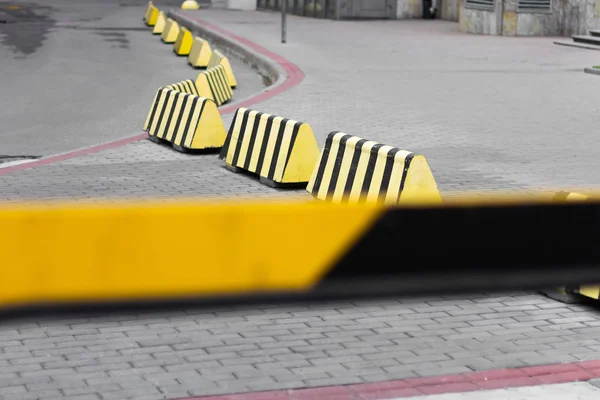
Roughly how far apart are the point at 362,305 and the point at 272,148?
4353 millimetres

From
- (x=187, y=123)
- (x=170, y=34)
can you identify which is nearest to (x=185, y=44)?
(x=170, y=34)

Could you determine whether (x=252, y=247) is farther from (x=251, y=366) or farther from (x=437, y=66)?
(x=437, y=66)

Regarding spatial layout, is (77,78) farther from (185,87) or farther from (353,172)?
(353,172)

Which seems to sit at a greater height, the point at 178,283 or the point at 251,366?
the point at 178,283

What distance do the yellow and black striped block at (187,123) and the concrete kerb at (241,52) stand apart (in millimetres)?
5081

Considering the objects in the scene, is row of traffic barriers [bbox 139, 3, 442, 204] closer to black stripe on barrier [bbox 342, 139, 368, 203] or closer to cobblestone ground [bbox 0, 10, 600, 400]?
black stripe on barrier [bbox 342, 139, 368, 203]

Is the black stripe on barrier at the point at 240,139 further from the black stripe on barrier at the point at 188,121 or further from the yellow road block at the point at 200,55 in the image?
the yellow road block at the point at 200,55

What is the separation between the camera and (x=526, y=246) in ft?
10.0

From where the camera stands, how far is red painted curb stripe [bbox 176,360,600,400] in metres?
5.74

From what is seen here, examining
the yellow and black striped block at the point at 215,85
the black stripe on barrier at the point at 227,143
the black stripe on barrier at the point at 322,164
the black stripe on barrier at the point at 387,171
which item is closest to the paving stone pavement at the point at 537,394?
the black stripe on barrier at the point at 387,171

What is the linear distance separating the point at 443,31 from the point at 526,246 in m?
31.2

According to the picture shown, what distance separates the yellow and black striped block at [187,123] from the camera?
1348 centimetres

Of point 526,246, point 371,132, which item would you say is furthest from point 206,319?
point 371,132

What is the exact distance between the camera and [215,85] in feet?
60.9
